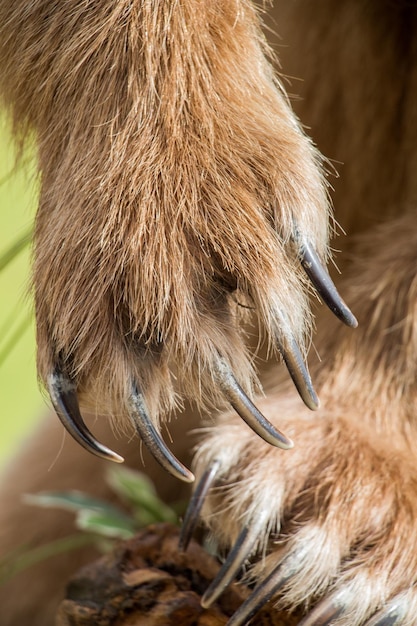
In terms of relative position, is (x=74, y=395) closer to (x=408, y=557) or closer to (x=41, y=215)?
(x=41, y=215)

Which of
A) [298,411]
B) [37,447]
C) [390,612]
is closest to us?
[390,612]

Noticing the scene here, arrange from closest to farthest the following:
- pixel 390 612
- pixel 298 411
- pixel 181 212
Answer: pixel 181 212 < pixel 390 612 < pixel 298 411

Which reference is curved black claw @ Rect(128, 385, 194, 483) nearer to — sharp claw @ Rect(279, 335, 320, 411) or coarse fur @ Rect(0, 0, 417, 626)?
coarse fur @ Rect(0, 0, 417, 626)

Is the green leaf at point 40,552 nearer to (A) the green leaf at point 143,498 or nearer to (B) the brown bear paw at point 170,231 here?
(A) the green leaf at point 143,498

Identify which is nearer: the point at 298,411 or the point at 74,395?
the point at 74,395

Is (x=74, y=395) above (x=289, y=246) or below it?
below

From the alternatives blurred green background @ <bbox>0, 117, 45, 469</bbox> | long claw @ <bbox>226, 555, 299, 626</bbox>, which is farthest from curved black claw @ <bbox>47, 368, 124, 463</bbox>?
long claw @ <bbox>226, 555, 299, 626</bbox>

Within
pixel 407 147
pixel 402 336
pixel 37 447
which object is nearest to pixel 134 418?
pixel 402 336
